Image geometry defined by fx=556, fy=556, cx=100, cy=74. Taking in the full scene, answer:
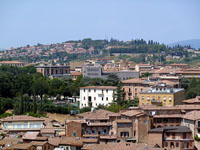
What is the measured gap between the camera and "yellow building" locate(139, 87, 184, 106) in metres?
50.2

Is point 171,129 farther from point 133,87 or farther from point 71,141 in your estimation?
point 133,87

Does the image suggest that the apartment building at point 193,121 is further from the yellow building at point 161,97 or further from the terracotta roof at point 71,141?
the yellow building at point 161,97

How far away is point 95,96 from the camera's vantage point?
6262 centimetres

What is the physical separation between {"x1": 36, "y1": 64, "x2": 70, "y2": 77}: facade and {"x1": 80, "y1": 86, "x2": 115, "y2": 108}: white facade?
166ft

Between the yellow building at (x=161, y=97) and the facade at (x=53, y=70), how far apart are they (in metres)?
62.5

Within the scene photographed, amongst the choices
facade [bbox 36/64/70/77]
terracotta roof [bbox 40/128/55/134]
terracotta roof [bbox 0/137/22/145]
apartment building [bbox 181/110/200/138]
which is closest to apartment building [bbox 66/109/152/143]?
terracotta roof [bbox 40/128/55/134]

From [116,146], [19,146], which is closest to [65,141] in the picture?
[19,146]

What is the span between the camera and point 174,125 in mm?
37875

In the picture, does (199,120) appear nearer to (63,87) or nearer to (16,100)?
(16,100)

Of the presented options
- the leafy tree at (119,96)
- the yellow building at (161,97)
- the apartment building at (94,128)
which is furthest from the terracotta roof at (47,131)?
the leafy tree at (119,96)

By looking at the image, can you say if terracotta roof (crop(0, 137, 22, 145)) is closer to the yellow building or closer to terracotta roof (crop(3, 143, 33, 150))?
terracotta roof (crop(3, 143, 33, 150))

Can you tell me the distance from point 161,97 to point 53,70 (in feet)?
221

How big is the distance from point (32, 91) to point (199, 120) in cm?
2861

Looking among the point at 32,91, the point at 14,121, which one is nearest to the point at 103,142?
the point at 14,121
